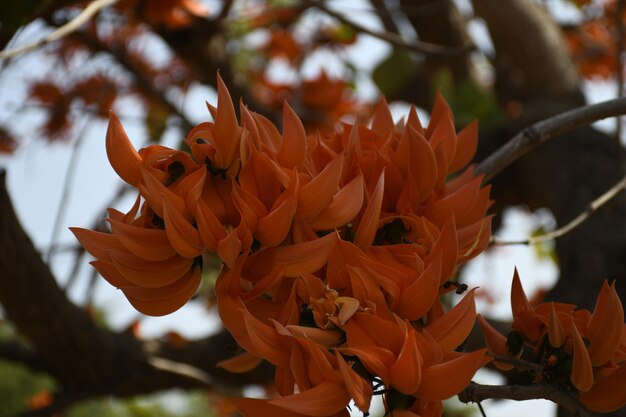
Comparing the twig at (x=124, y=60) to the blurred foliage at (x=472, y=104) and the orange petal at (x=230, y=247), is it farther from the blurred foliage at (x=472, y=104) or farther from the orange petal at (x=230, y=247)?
the orange petal at (x=230, y=247)

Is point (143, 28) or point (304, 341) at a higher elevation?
point (143, 28)

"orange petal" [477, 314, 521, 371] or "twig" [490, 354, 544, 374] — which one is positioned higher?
"orange petal" [477, 314, 521, 371]

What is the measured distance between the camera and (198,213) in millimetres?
489

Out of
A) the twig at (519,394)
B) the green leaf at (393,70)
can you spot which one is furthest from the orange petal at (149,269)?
the green leaf at (393,70)

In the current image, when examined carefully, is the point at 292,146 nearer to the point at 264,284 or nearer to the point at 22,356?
the point at 264,284

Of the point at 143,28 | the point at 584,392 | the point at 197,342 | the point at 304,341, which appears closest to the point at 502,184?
the point at 197,342

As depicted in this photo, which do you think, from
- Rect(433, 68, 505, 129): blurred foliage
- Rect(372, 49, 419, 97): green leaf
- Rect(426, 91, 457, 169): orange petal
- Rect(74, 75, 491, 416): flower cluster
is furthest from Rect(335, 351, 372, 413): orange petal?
Rect(372, 49, 419, 97): green leaf

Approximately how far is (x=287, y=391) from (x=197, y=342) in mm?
1226

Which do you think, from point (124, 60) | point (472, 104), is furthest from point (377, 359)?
point (124, 60)

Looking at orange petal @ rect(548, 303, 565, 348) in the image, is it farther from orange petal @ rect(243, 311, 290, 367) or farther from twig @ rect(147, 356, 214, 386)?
twig @ rect(147, 356, 214, 386)

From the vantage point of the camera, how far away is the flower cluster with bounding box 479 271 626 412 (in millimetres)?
502

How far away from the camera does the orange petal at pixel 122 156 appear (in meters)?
0.52

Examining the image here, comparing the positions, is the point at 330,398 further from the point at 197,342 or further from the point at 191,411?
the point at 191,411

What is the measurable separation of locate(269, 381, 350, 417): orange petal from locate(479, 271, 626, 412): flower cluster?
16cm
